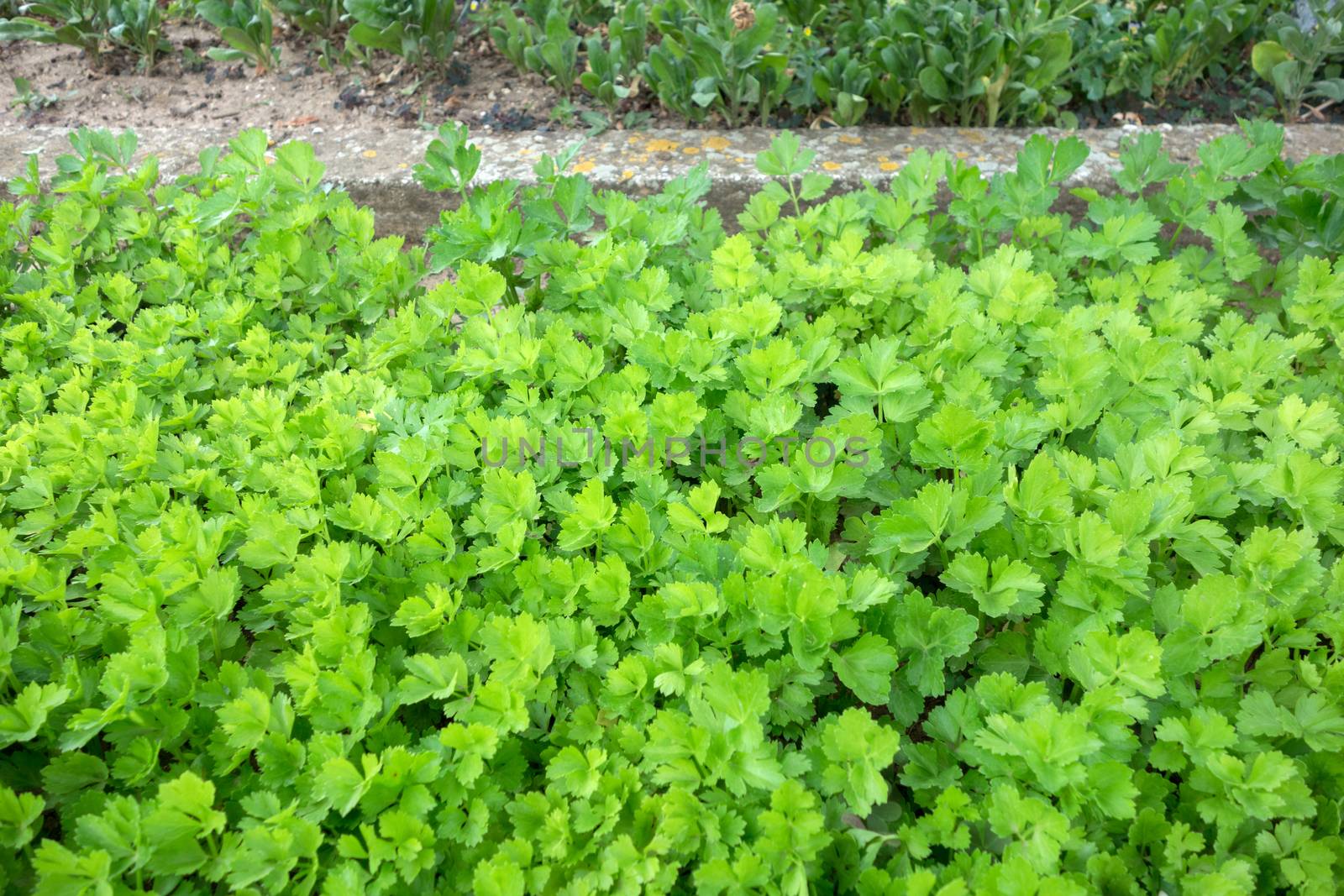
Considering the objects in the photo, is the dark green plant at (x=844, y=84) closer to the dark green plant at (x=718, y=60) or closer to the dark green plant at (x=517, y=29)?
the dark green plant at (x=718, y=60)

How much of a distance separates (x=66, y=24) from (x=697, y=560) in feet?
17.2

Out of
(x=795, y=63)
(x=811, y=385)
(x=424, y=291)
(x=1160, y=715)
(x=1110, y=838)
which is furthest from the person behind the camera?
(x=795, y=63)

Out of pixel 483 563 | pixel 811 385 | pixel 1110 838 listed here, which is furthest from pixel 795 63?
pixel 1110 838

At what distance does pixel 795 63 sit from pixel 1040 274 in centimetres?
264

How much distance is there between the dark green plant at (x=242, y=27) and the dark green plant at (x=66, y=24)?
23.8 inches

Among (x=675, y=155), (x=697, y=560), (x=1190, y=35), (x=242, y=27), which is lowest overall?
(x=675, y=155)

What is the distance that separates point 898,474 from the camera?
1.71 meters

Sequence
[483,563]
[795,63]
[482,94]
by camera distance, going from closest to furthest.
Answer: [483,563], [795,63], [482,94]

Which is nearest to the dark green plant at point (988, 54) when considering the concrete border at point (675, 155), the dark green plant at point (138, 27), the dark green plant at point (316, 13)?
the concrete border at point (675, 155)

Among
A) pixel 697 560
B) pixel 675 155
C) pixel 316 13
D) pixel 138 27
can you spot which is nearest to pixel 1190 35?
pixel 675 155

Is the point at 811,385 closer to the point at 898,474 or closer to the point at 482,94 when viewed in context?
the point at 898,474

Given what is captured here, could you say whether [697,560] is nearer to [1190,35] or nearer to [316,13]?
[1190,35]

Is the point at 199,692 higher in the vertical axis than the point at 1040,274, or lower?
lower

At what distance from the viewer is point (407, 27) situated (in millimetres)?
4359
